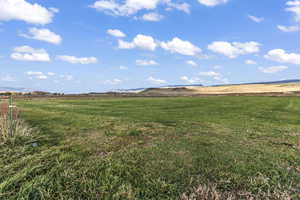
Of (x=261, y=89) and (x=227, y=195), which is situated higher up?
(x=261, y=89)

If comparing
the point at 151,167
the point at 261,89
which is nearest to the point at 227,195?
the point at 151,167

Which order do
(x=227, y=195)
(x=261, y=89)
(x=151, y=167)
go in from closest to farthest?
(x=227, y=195)
(x=151, y=167)
(x=261, y=89)

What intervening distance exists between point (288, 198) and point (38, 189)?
5.47 metres

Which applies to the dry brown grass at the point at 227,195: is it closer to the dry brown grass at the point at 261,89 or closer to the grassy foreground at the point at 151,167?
the grassy foreground at the point at 151,167

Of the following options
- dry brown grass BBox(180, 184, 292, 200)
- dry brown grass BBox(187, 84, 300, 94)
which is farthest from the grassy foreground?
dry brown grass BBox(187, 84, 300, 94)

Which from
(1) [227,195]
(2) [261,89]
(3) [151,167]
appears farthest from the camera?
(2) [261,89]

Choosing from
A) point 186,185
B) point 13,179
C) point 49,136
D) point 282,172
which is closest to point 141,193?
point 186,185

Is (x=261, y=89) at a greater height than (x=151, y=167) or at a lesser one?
greater

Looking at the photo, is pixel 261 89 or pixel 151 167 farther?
pixel 261 89

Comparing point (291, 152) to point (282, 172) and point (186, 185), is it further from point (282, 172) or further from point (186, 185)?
point (186, 185)

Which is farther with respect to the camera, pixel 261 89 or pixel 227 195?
pixel 261 89

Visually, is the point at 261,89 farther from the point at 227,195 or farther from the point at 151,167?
the point at 227,195

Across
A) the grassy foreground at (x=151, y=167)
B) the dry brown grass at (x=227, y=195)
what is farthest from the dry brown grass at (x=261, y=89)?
the dry brown grass at (x=227, y=195)

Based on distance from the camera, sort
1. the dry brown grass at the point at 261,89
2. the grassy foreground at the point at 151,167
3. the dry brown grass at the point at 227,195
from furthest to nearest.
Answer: the dry brown grass at the point at 261,89 → the grassy foreground at the point at 151,167 → the dry brown grass at the point at 227,195
